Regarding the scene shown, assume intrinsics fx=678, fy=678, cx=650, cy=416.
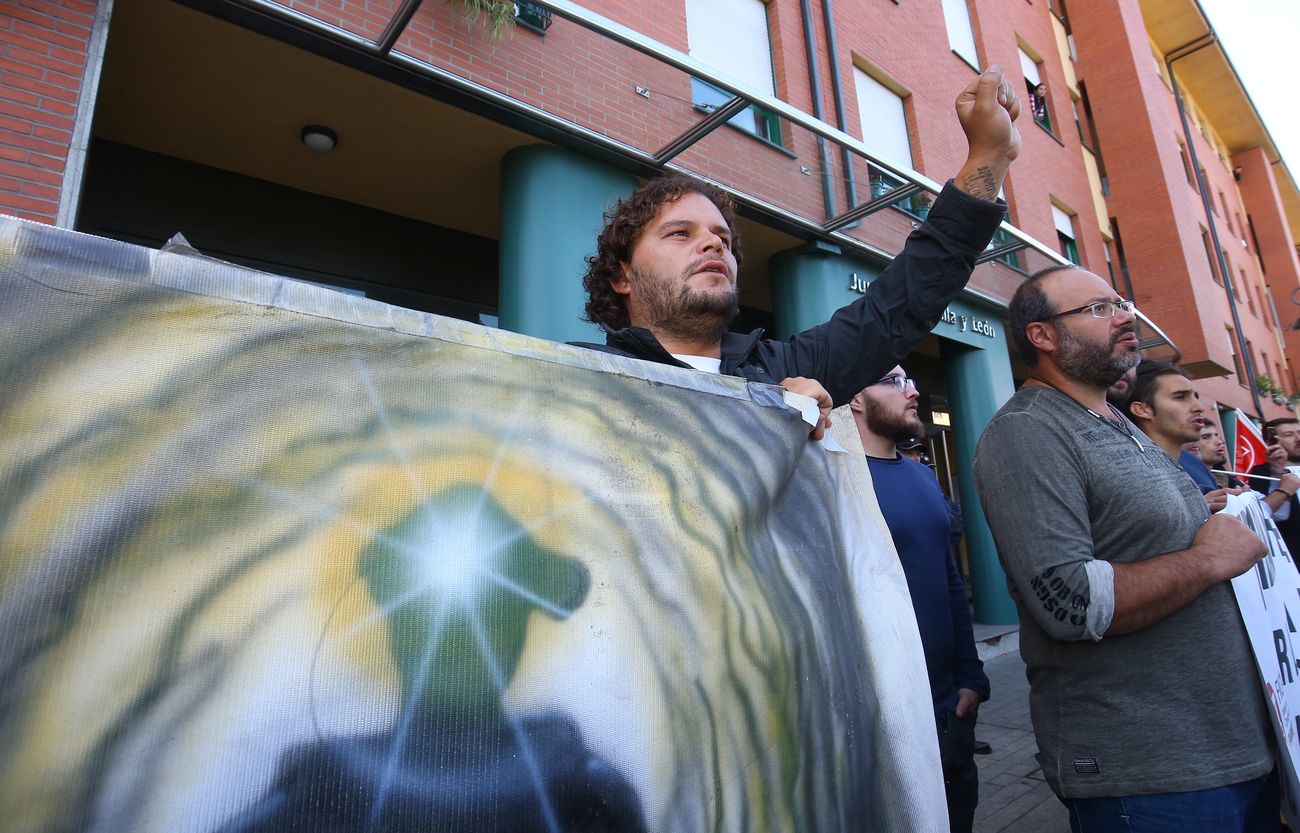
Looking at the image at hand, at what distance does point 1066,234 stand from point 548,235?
1144 centimetres

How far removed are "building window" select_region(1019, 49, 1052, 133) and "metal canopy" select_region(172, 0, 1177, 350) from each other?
861 cm

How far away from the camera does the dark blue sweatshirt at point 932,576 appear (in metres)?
2.28

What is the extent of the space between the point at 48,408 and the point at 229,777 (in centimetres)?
42

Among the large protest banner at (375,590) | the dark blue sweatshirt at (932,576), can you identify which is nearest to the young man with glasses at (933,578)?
the dark blue sweatshirt at (932,576)

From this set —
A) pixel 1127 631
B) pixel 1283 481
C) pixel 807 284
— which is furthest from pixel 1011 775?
pixel 807 284

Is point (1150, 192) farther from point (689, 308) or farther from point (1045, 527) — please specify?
point (689, 308)

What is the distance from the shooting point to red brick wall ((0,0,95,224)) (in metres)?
2.95

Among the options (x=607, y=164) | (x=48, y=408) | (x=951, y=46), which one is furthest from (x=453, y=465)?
(x=951, y=46)

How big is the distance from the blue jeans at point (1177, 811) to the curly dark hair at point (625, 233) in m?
1.54

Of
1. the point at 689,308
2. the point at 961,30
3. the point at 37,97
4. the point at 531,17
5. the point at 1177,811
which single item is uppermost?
the point at 961,30

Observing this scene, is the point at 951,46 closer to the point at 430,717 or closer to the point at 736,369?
the point at 736,369

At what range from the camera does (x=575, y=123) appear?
499 cm

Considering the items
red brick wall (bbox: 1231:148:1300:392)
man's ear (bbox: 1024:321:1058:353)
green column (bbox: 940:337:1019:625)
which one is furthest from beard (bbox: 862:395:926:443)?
red brick wall (bbox: 1231:148:1300:392)

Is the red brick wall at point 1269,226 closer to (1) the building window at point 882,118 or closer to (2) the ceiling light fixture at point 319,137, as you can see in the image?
(1) the building window at point 882,118
